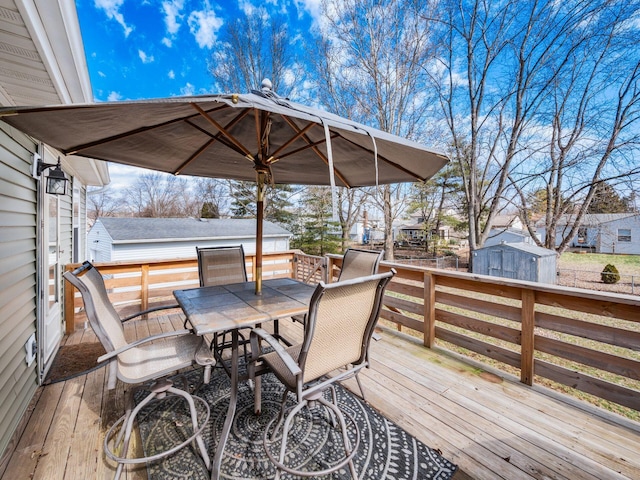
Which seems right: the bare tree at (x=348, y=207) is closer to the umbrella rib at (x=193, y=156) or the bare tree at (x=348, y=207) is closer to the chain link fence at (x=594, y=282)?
the chain link fence at (x=594, y=282)

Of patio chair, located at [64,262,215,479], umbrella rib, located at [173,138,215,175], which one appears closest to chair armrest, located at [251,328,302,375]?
patio chair, located at [64,262,215,479]

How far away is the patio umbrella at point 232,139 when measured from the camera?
1.50 meters

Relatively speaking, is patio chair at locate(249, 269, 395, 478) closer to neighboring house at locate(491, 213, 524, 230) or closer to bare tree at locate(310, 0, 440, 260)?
bare tree at locate(310, 0, 440, 260)

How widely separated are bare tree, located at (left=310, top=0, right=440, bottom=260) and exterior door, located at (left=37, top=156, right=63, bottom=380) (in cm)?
786

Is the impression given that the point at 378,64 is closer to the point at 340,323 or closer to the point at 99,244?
the point at 340,323

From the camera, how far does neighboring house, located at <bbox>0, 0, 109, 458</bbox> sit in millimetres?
1446

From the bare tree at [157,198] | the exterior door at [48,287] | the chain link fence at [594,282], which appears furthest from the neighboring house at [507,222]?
the bare tree at [157,198]

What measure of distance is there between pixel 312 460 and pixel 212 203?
1886cm

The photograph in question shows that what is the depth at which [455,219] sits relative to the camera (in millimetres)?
18531

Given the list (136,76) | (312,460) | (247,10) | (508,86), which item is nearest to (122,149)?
(312,460)

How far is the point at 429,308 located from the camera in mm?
3271

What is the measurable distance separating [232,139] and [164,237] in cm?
1156

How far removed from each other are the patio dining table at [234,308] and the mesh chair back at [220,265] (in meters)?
0.52

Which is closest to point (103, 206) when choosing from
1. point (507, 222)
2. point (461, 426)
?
point (461, 426)
